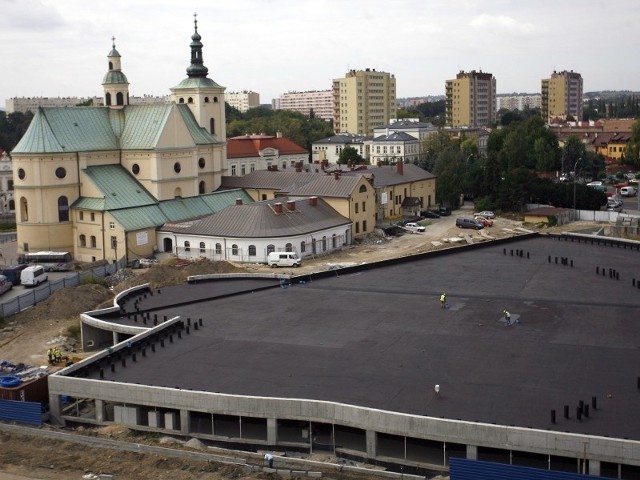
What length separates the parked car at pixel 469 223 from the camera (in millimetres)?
63406

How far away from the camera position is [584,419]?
21.2m

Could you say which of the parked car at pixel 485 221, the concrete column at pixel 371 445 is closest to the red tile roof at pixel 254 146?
the parked car at pixel 485 221

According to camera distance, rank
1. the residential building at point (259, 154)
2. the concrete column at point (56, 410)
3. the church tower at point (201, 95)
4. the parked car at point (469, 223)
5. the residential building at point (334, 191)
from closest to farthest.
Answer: the concrete column at point (56, 410)
the residential building at point (334, 191)
the parked car at point (469, 223)
the church tower at point (201, 95)
the residential building at point (259, 154)

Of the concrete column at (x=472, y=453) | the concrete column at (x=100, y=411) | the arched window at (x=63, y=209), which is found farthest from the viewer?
the arched window at (x=63, y=209)

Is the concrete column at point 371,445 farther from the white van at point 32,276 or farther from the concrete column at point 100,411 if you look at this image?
the white van at point 32,276

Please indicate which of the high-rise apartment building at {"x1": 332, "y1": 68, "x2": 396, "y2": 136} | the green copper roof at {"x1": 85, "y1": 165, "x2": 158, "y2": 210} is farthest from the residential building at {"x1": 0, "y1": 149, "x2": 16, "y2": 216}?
the high-rise apartment building at {"x1": 332, "y1": 68, "x2": 396, "y2": 136}

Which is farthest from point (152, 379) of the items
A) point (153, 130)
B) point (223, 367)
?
point (153, 130)

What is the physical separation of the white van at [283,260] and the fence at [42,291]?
31.6 feet

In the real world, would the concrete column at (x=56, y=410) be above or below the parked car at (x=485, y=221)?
below

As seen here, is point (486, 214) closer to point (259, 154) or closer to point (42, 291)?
point (259, 154)

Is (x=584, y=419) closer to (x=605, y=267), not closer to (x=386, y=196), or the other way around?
(x=605, y=267)

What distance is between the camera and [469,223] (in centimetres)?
6353

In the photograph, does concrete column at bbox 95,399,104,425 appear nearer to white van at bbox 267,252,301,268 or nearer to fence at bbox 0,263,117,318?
fence at bbox 0,263,117,318

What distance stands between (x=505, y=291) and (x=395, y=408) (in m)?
16.2
